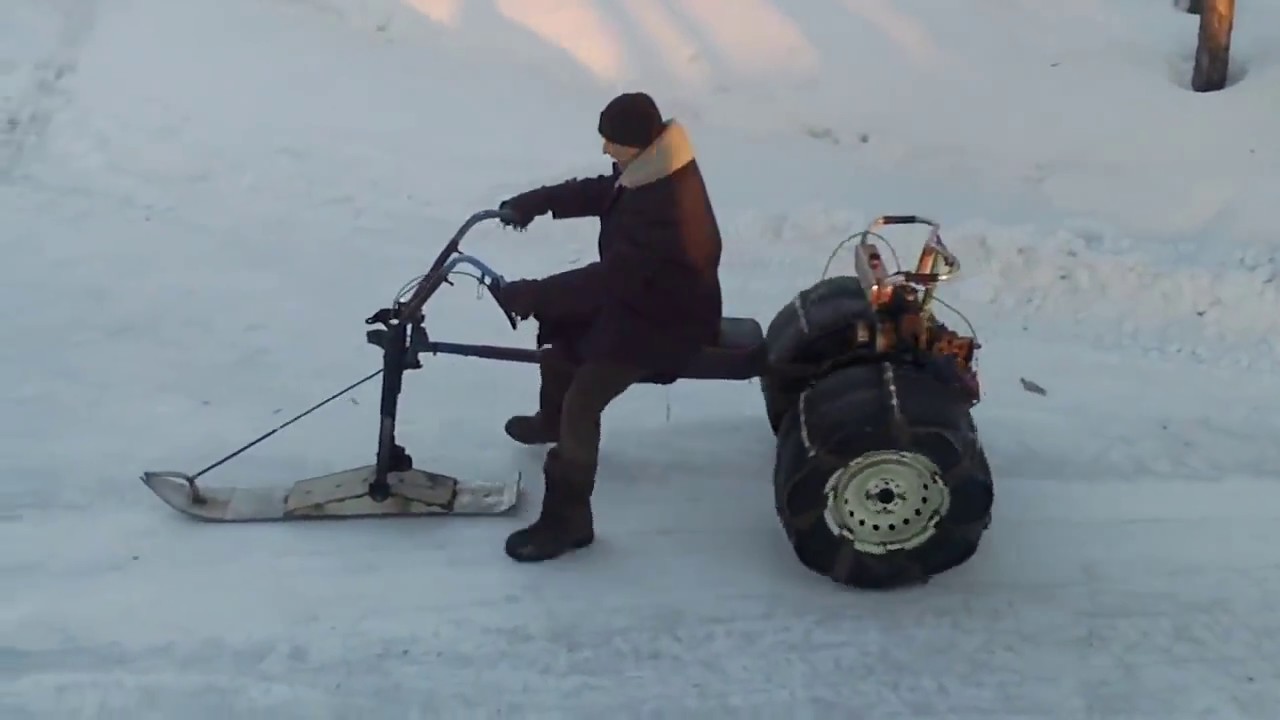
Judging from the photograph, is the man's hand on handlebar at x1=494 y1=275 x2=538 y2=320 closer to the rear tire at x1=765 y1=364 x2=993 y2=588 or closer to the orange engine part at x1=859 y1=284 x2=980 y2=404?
the rear tire at x1=765 y1=364 x2=993 y2=588

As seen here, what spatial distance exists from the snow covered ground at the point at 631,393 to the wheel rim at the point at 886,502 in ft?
0.64

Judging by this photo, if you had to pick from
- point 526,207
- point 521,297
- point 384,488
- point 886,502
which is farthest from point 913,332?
point 384,488

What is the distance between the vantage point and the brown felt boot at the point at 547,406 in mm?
4004

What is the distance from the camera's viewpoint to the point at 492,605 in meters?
3.65

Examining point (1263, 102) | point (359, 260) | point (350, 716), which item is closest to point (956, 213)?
point (1263, 102)

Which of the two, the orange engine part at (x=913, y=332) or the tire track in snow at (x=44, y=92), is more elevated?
the tire track in snow at (x=44, y=92)

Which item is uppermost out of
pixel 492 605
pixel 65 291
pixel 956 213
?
pixel 956 213

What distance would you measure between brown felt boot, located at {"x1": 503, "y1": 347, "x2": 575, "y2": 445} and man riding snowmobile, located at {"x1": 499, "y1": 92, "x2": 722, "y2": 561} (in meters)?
0.02

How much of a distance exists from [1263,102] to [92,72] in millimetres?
6601

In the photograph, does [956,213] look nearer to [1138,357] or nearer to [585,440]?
[1138,357]

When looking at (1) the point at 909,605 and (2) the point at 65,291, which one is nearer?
(1) the point at 909,605

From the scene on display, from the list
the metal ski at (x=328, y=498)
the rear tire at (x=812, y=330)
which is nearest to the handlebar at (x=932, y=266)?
the rear tire at (x=812, y=330)

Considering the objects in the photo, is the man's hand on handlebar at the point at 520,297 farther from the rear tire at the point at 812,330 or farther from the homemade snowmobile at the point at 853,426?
the rear tire at the point at 812,330

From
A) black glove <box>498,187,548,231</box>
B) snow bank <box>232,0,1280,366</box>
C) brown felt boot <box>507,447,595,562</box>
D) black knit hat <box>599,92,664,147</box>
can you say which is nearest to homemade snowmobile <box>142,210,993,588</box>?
black glove <box>498,187,548,231</box>
